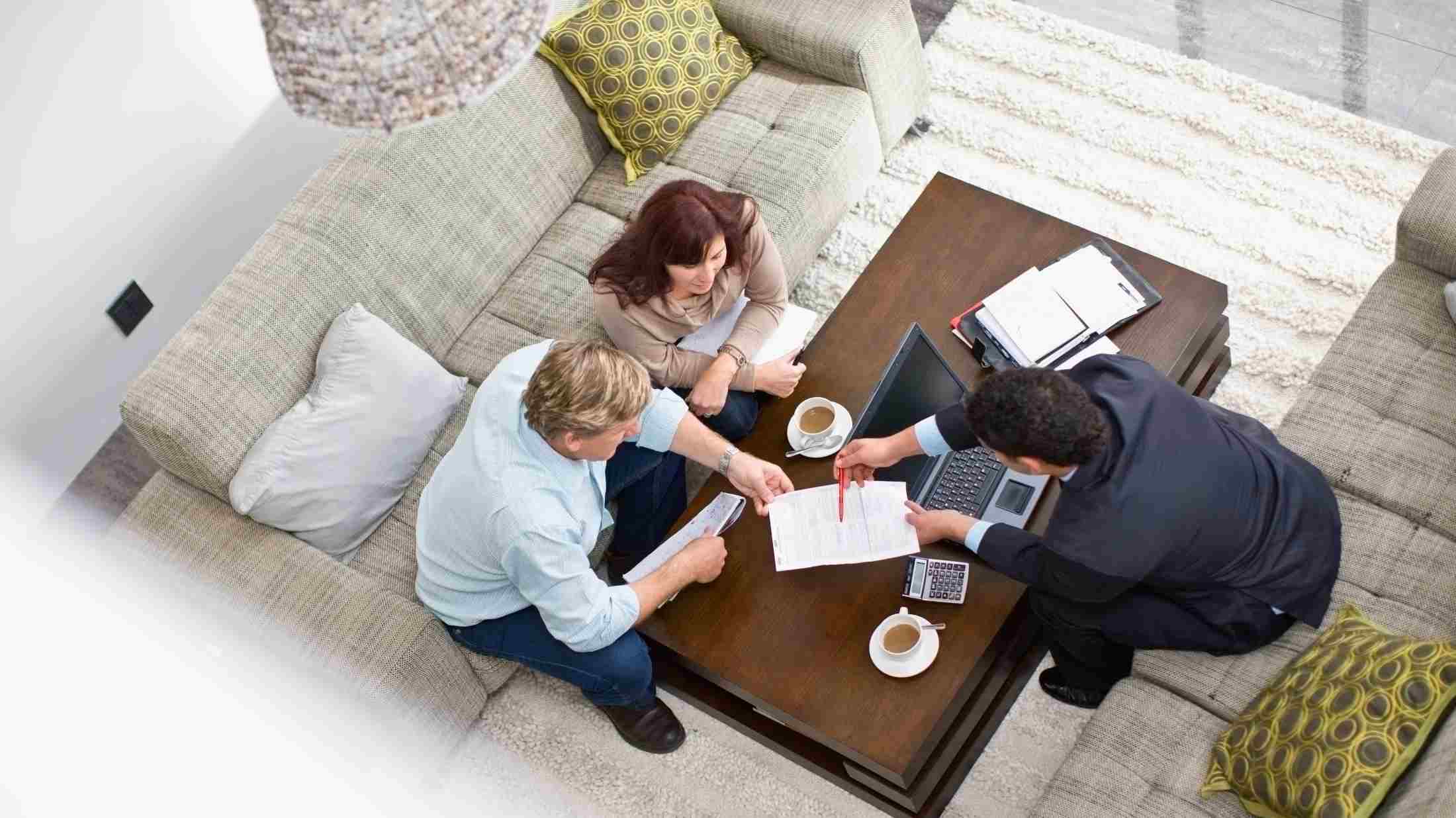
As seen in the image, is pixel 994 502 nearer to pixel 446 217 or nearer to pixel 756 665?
pixel 756 665

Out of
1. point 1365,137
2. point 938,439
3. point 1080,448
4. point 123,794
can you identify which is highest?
point 123,794

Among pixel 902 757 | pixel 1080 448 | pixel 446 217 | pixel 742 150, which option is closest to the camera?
pixel 1080 448

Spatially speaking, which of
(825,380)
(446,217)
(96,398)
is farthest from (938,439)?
(96,398)

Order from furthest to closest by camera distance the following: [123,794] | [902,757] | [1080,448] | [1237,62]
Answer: [1237,62] < [902,757] < [1080,448] < [123,794]

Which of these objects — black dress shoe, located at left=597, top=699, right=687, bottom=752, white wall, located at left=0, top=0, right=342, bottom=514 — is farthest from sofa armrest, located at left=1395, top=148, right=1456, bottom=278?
white wall, located at left=0, top=0, right=342, bottom=514

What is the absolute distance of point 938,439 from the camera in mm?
2385

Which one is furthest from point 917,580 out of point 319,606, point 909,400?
point 319,606

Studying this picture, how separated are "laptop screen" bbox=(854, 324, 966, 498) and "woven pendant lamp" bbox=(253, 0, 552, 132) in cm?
140

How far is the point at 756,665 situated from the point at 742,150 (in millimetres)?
1386

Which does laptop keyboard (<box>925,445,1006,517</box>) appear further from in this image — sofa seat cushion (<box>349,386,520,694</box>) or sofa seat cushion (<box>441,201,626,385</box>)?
sofa seat cushion (<box>349,386,520,694</box>)

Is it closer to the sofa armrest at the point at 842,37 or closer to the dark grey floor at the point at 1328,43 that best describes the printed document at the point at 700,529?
the sofa armrest at the point at 842,37

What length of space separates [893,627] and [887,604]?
0.06 metres

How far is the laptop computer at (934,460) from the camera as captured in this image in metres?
2.46

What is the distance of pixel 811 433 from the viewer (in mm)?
2576
